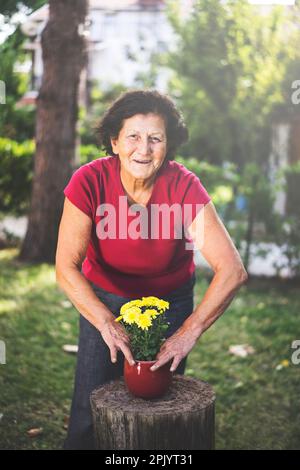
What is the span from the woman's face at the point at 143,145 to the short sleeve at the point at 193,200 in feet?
0.72

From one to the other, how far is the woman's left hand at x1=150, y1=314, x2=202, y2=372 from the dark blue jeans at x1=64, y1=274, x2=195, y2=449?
0.40 meters

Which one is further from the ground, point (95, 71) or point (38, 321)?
point (95, 71)

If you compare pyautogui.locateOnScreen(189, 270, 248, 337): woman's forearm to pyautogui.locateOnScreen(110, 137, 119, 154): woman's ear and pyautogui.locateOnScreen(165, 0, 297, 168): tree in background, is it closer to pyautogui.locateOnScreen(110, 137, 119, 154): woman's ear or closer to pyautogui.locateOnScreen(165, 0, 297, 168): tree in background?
pyautogui.locateOnScreen(110, 137, 119, 154): woman's ear

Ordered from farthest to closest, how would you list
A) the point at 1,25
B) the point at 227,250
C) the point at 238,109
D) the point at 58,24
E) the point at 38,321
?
the point at 238,109 < the point at 58,24 < the point at 38,321 < the point at 1,25 < the point at 227,250

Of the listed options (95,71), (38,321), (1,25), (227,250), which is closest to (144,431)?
(227,250)

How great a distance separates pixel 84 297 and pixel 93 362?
524 millimetres

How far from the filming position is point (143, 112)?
304 centimetres

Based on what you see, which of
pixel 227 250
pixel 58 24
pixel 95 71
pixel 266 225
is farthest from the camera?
pixel 95 71

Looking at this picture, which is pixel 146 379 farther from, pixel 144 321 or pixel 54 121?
pixel 54 121

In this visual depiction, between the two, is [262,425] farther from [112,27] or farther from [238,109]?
[112,27]

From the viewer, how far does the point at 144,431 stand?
2709mm
